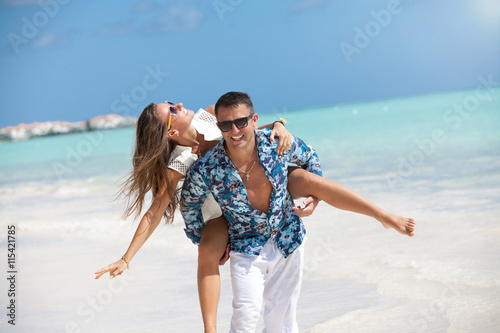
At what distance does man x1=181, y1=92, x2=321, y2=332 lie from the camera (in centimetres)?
313

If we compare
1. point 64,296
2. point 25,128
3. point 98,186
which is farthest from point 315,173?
point 25,128

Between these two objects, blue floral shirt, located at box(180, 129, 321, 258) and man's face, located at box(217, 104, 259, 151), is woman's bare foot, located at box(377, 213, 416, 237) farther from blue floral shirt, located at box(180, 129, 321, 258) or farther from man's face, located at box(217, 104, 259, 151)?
man's face, located at box(217, 104, 259, 151)

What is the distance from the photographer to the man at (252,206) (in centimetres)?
313

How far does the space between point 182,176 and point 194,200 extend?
0.55 feet

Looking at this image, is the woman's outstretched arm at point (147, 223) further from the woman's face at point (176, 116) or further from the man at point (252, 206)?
the woman's face at point (176, 116)

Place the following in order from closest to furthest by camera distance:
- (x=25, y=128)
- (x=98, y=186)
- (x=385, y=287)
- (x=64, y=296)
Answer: (x=385, y=287)
(x=64, y=296)
(x=98, y=186)
(x=25, y=128)

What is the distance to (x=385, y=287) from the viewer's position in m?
4.71

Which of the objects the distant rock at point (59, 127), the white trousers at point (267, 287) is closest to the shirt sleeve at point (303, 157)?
the white trousers at point (267, 287)

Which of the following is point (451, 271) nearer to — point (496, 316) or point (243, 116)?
point (496, 316)

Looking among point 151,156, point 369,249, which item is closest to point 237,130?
point 151,156

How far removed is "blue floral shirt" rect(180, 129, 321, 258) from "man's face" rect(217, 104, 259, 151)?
9cm

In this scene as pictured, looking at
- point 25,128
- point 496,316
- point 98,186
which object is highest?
point 25,128

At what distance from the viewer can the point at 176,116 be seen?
3.41 metres

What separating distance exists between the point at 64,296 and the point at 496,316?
3.42 meters
